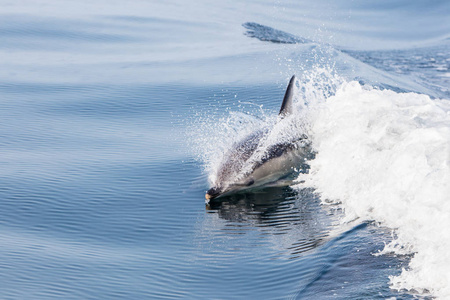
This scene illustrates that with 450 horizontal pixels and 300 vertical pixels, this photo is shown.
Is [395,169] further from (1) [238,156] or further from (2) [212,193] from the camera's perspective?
(2) [212,193]

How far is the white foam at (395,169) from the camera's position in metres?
6.91

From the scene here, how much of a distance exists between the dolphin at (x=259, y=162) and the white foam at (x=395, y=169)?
308mm

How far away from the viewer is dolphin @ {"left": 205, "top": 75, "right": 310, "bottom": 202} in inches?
390

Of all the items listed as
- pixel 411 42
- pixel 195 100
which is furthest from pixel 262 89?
pixel 411 42

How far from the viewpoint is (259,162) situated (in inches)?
401

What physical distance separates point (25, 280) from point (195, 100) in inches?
368

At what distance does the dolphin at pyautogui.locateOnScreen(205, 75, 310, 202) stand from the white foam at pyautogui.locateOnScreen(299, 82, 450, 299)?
12.1 inches

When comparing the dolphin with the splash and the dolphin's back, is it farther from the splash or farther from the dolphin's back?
the splash

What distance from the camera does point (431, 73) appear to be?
19406 mm

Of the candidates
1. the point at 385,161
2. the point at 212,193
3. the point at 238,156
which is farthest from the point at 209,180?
the point at 385,161

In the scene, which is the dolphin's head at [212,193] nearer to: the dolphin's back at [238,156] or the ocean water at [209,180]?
the ocean water at [209,180]

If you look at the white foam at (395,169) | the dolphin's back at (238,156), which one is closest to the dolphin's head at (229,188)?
the dolphin's back at (238,156)

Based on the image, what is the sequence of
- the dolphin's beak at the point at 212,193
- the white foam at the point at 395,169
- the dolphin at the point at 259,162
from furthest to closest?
the dolphin at the point at 259,162 < the dolphin's beak at the point at 212,193 < the white foam at the point at 395,169

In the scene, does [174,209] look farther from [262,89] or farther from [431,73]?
[431,73]
